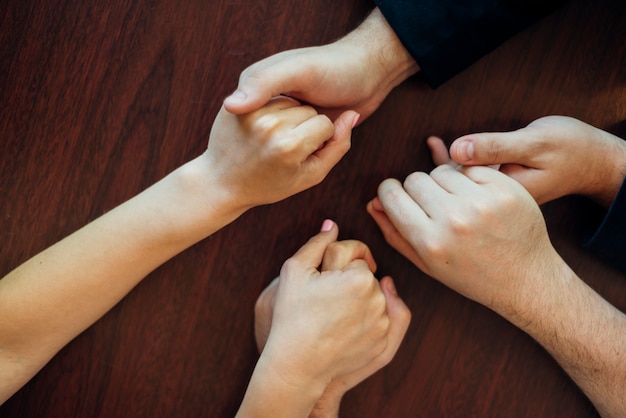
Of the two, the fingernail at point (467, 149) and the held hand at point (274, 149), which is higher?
the held hand at point (274, 149)

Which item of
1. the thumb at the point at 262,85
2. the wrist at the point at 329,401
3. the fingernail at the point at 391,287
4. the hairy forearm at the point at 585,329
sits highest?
the thumb at the point at 262,85

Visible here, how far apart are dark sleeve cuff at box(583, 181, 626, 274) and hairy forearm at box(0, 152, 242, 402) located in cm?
52

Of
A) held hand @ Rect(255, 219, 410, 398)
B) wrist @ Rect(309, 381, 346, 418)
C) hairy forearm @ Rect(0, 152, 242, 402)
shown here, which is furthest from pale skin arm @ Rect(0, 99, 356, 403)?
wrist @ Rect(309, 381, 346, 418)

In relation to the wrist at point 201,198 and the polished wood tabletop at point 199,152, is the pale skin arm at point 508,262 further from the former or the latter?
the wrist at point 201,198

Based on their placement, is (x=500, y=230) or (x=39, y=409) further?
(x=39, y=409)

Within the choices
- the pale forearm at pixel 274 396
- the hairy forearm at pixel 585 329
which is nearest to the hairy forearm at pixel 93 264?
the pale forearm at pixel 274 396

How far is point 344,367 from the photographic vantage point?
2.29ft

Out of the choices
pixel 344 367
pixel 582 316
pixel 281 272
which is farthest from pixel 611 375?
pixel 281 272

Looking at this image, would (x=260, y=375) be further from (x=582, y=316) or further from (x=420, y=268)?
(x=582, y=316)

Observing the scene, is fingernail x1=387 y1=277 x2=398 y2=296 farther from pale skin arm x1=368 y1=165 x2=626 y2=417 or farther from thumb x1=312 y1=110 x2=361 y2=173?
thumb x1=312 y1=110 x2=361 y2=173

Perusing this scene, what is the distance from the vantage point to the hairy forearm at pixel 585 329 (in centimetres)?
67

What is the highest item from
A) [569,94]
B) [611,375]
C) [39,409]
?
[39,409]

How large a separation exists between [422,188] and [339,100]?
0.17m

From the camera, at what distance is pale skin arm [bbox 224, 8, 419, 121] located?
0.59 metres
